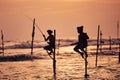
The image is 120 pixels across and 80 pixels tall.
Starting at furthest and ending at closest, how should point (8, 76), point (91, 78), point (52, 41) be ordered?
point (52, 41) → point (8, 76) → point (91, 78)

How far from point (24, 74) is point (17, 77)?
154 cm

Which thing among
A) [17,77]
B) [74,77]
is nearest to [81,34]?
[74,77]

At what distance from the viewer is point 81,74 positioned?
77.8ft

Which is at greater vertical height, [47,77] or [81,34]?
[81,34]

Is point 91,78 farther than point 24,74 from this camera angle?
No

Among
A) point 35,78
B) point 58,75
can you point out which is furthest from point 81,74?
point 35,78

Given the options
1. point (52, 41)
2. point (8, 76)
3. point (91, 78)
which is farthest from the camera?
point (52, 41)

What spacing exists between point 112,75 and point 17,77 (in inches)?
215

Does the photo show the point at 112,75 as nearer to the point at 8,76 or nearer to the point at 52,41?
the point at 52,41

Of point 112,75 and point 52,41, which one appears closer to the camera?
point 112,75

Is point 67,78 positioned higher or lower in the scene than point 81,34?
lower

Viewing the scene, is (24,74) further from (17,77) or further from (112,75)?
(112,75)

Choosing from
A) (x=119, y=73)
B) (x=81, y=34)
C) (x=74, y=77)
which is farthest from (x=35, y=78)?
(x=119, y=73)

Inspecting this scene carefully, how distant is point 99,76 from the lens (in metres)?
22.4
